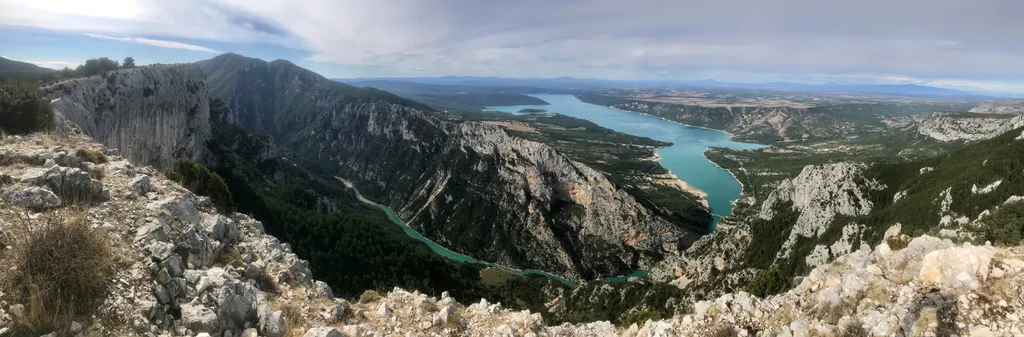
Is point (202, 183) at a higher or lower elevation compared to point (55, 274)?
lower

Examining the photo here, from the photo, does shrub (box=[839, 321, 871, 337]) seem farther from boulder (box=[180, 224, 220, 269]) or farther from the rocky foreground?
boulder (box=[180, 224, 220, 269])

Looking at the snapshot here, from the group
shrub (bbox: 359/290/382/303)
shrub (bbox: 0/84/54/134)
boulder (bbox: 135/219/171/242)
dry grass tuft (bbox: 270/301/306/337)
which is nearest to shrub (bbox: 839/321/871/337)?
dry grass tuft (bbox: 270/301/306/337)

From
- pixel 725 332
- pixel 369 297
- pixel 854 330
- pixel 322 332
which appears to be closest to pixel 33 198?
pixel 322 332

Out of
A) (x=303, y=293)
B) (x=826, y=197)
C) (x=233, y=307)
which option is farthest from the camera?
(x=826, y=197)

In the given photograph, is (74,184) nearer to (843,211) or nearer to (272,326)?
(272,326)

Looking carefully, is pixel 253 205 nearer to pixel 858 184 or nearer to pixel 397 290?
pixel 397 290

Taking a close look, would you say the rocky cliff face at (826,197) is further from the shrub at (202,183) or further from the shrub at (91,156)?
the shrub at (91,156)

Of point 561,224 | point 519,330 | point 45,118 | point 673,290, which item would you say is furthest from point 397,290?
point 561,224
